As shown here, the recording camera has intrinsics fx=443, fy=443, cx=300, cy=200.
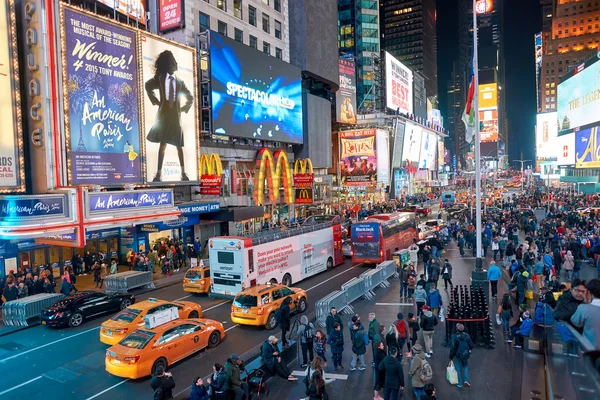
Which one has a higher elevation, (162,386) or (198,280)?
(162,386)

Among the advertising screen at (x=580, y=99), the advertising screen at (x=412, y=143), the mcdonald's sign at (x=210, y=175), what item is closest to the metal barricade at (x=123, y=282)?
the mcdonald's sign at (x=210, y=175)

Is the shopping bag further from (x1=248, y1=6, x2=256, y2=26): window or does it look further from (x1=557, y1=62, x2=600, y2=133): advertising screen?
(x1=557, y1=62, x2=600, y2=133): advertising screen

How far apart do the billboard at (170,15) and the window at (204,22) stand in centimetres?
243

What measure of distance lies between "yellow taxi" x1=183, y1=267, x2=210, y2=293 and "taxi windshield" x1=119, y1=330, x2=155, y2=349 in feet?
29.5

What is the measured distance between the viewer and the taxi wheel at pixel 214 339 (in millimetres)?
15384

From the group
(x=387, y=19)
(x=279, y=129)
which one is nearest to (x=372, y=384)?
(x=279, y=129)

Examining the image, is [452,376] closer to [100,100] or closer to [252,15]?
[100,100]

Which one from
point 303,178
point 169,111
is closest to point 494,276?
point 169,111

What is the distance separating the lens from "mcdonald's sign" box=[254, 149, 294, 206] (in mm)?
41812

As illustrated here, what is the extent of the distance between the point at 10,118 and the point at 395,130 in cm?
6869

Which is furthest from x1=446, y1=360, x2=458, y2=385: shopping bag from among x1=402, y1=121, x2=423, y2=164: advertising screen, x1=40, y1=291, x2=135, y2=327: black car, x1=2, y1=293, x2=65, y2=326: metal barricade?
x1=402, y1=121, x2=423, y2=164: advertising screen

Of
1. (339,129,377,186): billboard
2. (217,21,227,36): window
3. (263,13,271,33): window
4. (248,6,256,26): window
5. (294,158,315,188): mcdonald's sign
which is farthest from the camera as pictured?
(339,129,377,186): billboard

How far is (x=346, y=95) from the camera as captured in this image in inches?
2744

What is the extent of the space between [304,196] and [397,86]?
5018 cm
